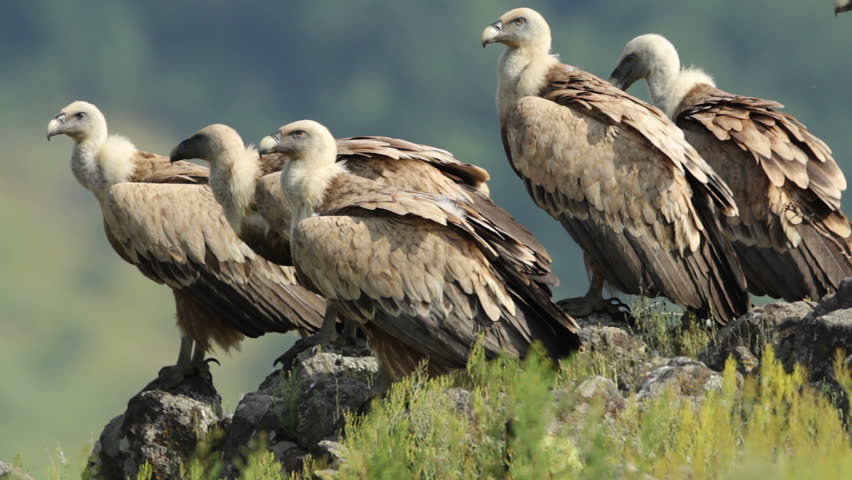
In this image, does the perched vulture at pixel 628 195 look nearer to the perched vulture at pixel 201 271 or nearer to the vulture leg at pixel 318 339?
the vulture leg at pixel 318 339

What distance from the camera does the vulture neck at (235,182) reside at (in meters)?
10.8

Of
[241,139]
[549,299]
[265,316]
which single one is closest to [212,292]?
[265,316]

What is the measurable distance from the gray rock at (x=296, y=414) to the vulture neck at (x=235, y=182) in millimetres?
1404

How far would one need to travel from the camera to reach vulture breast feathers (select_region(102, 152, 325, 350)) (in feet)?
37.9

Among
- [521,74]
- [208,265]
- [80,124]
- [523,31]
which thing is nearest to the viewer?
[208,265]

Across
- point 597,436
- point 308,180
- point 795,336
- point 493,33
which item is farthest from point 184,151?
point 597,436

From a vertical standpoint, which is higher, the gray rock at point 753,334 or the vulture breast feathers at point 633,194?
the vulture breast feathers at point 633,194

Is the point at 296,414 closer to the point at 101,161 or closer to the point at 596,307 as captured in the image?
the point at 596,307

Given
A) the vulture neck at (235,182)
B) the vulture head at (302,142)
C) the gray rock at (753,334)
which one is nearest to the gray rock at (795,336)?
the gray rock at (753,334)

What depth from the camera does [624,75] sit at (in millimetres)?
13055

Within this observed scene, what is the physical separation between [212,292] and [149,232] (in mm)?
718

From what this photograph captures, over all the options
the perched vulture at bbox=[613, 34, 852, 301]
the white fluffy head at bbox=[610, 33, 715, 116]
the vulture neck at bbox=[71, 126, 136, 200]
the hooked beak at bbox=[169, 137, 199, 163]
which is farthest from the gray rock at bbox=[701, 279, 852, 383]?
the vulture neck at bbox=[71, 126, 136, 200]

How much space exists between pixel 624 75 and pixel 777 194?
2251mm

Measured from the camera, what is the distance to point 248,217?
10773 millimetres
